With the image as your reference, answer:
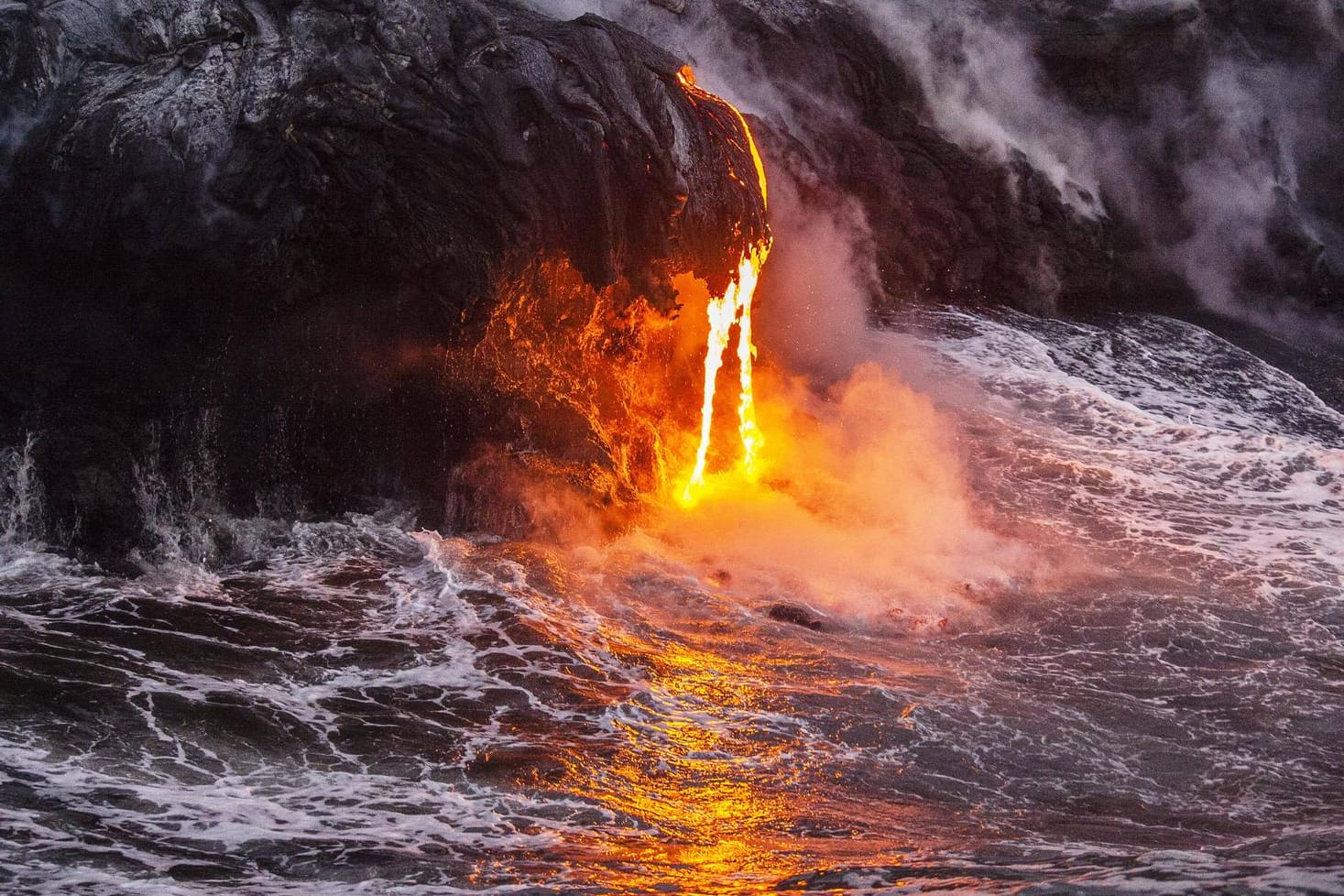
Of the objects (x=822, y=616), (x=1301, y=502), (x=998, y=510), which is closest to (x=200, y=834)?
(x=822, y=616)

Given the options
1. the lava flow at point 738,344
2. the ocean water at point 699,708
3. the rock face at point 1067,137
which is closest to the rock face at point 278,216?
the ocean water at point 699,708

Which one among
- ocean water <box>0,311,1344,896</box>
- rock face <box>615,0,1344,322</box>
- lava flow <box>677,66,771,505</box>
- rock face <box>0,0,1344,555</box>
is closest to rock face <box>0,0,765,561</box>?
rock face <box>0,0,1344,555</box>

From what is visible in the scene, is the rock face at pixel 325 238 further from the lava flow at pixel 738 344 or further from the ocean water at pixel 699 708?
the ocean water at pixel 699 708

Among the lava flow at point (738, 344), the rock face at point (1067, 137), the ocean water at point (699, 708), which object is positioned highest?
the rock face at point (1067, 137)

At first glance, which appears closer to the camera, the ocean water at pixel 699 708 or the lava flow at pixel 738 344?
the ocean water at pixel 699 708

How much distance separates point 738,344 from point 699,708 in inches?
199

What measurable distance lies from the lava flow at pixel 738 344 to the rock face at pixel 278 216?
87 centimetres

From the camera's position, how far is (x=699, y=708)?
24.3 feet

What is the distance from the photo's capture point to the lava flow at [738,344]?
11.0m

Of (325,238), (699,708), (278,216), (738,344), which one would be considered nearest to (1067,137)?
(738,344)

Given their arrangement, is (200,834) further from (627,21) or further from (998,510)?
(627,21)

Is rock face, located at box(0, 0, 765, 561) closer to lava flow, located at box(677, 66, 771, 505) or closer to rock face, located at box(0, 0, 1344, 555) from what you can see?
rock face, located at box(0, 0, 1344, 555)

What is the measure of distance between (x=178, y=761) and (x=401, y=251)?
459 cm

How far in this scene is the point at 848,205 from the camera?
1566 cm
